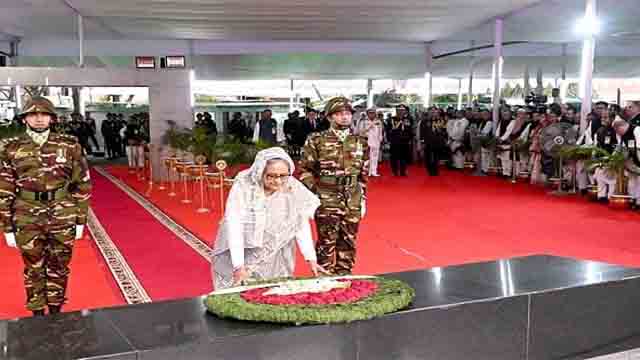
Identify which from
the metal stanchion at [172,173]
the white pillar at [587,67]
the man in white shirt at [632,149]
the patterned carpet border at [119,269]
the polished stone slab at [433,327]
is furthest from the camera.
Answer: the white pillar at [587,67]

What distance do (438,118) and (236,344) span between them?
12475mm

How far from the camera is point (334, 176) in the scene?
4.45 m

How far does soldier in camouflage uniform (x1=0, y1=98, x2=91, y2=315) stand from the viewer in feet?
12.2

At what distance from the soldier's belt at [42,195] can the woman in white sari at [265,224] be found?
0.97 m

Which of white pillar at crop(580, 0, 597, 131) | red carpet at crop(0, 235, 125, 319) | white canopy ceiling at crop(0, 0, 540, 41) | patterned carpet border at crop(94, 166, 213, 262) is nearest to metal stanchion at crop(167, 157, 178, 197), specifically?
patterned carpet border at crop(94, 166, 213, 262)

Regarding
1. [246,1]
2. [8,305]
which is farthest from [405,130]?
[8,305]

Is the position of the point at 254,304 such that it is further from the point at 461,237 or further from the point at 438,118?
the point at 438,118

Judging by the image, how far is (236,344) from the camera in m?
2.32

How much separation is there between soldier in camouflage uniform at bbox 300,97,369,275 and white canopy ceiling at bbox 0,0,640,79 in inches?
304

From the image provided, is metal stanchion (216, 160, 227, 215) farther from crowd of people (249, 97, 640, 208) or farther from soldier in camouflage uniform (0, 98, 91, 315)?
soldier in camouflage uniform (0, 98, 91, 315)

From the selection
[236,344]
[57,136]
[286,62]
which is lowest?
[236,344]

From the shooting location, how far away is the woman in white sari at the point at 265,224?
126 inches

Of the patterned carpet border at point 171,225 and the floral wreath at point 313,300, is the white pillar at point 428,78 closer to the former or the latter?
the patterned carpet border at point 171,225

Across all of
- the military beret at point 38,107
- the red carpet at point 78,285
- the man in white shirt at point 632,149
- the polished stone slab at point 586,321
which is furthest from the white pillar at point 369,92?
the polished stone slab at point 586,321
